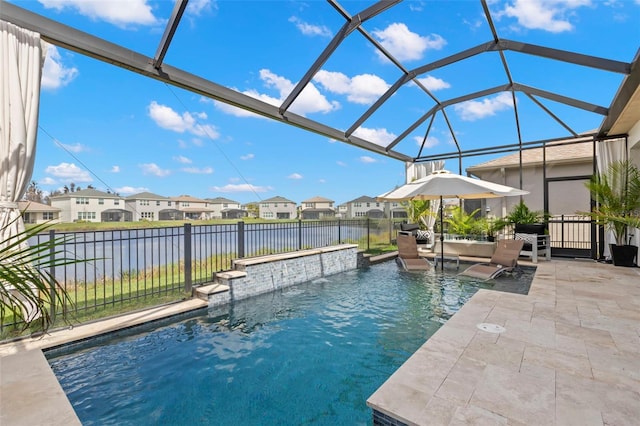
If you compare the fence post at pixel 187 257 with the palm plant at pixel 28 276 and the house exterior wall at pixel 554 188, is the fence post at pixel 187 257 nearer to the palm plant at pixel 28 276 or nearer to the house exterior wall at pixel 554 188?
the palm plant at pixel 28 276

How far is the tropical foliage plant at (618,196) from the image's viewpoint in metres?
7.18

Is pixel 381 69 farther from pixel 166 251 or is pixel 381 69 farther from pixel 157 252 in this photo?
pixel 157 252

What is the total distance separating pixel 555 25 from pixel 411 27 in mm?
2760

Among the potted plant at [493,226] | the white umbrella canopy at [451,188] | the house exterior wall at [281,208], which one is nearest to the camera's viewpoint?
the white umbrella canopy at [451,188]

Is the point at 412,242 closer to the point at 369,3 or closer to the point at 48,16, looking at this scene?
the point at 369,3

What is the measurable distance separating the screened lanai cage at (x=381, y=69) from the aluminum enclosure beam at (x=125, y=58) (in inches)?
0.7

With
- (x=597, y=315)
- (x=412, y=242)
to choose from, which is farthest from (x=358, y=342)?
(x=412, y=242)

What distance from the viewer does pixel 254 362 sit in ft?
11.0

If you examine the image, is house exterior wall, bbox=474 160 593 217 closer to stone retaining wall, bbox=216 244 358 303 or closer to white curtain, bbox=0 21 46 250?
stone retaining wall, bbox=216 244 358 303

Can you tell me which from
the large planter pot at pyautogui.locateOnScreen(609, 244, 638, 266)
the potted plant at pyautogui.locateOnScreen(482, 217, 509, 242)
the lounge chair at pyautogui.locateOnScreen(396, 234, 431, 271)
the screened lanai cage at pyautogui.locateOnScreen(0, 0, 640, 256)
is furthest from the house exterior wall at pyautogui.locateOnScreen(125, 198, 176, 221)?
the large planter pot at pyautogui.locateOnScreen(609, 244, 638, 266)

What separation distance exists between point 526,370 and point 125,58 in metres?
6.03

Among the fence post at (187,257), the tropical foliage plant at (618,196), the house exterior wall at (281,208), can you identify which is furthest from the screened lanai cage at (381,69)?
the house exterior wall at (281,208)

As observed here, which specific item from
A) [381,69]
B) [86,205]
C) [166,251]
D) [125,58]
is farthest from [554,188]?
[86,205]

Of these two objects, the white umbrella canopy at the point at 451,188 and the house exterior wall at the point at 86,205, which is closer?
the house exterior wall at the point at 86,205
